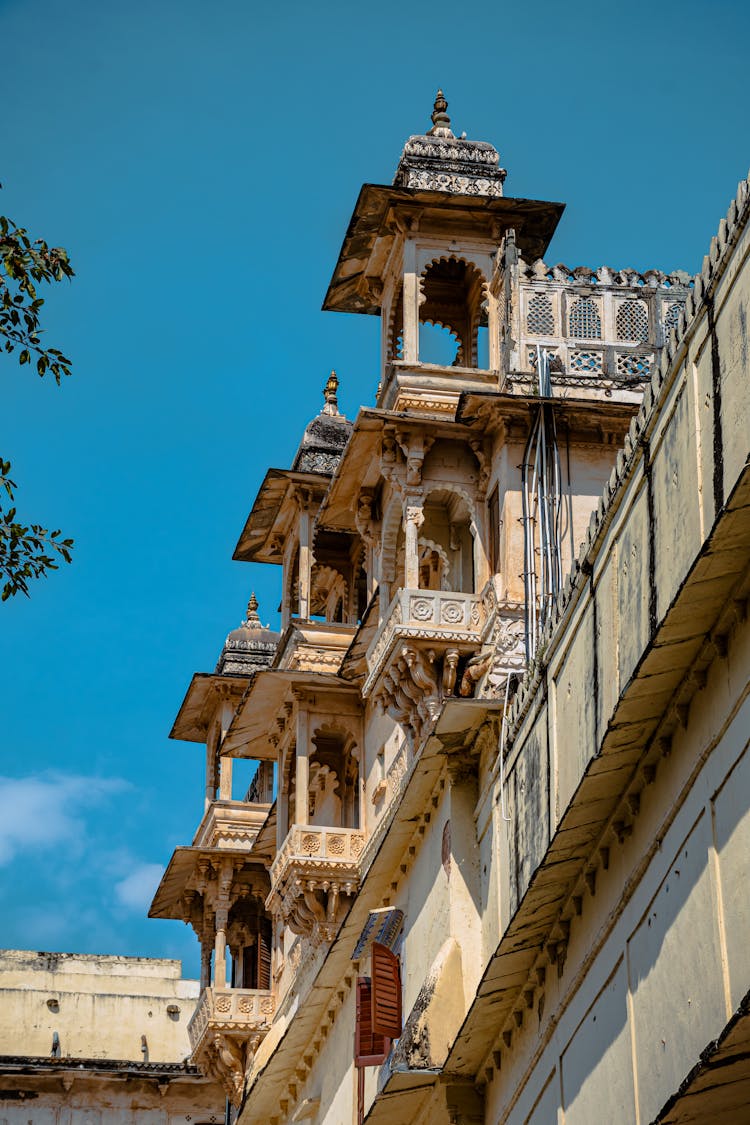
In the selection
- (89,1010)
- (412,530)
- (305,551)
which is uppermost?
(305,551)

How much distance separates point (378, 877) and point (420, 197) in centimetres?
791

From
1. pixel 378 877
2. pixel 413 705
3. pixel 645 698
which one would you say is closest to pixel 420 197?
pixel 413 705

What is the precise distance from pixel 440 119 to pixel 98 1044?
22.4 meters

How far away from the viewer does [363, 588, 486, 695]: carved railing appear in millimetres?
22453

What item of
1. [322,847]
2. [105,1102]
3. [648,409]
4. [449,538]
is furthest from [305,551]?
[648,409]

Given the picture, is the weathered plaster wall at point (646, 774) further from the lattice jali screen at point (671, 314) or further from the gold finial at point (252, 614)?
the gold finial at point (252, 614)

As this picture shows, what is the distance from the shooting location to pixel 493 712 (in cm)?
1828

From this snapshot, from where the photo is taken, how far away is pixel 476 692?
2250cm

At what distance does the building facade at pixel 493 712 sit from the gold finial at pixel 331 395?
65mm

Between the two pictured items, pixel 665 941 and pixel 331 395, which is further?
pixel 331 395

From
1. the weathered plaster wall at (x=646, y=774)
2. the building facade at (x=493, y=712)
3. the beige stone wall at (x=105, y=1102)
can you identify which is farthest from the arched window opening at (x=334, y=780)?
the weathered plaster wall at (x=646, y=774)

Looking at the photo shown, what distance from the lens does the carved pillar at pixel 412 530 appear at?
2305cm

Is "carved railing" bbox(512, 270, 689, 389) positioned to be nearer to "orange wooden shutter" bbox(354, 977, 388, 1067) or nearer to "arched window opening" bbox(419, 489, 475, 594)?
"arched window opening" bbox(419, 489, 475, 594)

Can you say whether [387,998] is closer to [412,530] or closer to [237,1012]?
[412,530]
